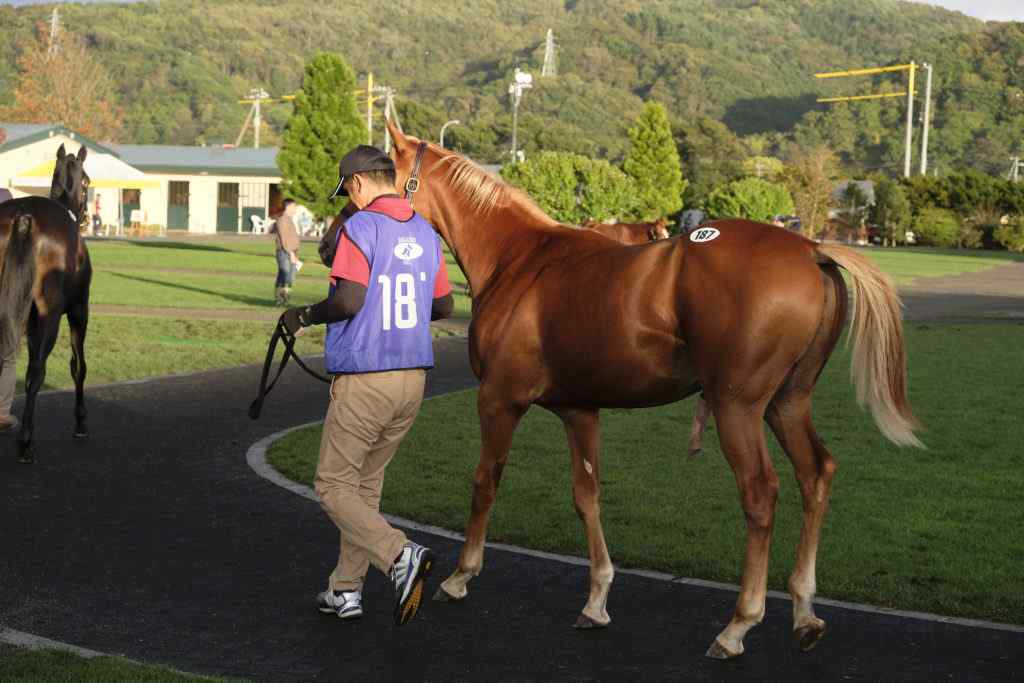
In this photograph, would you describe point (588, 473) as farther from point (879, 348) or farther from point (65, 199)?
point (65, 199)

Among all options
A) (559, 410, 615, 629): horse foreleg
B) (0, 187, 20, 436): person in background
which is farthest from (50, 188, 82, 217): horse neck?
(559, 410, 615, 629): horse foreleg

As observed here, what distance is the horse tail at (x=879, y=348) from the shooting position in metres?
5.68

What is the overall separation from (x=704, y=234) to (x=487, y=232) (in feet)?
4.59

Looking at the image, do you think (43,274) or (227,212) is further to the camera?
(227,212)

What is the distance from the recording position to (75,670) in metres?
5.03

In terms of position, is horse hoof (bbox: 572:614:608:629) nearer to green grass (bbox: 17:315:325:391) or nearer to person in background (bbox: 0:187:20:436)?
person in background (bbox: 0:187:20:436)

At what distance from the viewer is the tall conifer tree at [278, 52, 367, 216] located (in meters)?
43.2

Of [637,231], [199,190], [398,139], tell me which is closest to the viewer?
[398,139]

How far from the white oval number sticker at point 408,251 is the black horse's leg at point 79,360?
5634 millimetres

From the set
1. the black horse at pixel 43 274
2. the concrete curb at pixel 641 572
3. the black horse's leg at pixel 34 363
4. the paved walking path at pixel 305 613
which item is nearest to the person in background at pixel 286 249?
the black horse at pixel 43 274

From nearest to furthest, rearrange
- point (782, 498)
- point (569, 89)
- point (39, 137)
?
point (782, 498), point (39, 137), point (569, 89)

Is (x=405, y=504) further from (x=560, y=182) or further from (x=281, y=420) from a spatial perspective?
(x=560, y=182)

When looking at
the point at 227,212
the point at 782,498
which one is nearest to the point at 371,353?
the point at 782,498

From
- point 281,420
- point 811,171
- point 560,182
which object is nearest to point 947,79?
point 811,171
